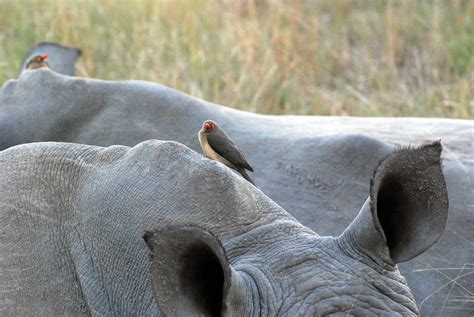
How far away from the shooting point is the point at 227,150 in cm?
461

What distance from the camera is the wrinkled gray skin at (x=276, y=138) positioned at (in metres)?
4.72

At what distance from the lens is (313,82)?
9.27 m

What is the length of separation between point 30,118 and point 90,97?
0.28m

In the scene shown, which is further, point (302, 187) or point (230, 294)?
point (302, 187)

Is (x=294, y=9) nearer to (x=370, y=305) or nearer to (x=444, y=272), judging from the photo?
(x=444, y=272)

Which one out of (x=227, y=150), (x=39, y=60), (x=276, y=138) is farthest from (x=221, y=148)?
(x=39, y=60)

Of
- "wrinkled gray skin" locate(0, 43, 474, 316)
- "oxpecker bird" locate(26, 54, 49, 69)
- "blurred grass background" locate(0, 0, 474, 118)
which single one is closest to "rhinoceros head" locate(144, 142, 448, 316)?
"wrinkled gray skin" locate(0, 43, 474, 316)

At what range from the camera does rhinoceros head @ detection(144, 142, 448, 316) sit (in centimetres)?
264

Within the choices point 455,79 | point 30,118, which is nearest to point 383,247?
point 30,118

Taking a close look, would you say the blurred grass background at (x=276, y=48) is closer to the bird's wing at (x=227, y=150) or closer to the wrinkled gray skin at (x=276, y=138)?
the wrinkled gray skin at (x=276, y=138)

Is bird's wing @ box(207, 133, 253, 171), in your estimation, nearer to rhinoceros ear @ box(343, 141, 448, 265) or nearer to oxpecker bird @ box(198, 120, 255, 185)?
oxpecker bird @ box(198, 120, 255, 185)

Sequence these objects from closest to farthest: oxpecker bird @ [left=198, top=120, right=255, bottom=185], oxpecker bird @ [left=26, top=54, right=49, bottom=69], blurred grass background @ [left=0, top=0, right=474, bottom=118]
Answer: oxpecker bird @ [left=198, top=120, right=255, bottom=185] < oxpecker bird @ [left=26, top=54, right=49, bottom=69] < blurred grass background @ [left=0, top=0, right=474, bottom=118]

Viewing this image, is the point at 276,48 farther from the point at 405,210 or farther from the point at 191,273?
the point at 191,273

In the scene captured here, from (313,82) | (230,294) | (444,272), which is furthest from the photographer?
(313,82)
